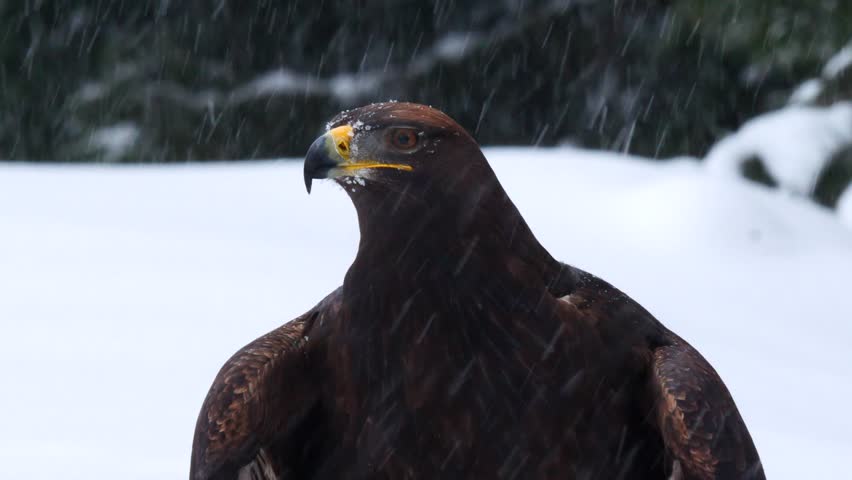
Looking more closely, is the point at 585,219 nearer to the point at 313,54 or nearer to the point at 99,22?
the point at 313,54

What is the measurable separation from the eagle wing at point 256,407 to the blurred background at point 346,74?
9.10 m

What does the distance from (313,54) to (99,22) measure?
7.01ft

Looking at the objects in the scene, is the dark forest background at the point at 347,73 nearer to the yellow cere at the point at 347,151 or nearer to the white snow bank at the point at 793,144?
the white snow bank at the point at 793,144

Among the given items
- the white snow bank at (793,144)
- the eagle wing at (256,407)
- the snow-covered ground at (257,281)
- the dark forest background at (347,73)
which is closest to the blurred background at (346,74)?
the dark forest background at (347,73)

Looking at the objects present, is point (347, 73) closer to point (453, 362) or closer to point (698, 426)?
point (453, 362)

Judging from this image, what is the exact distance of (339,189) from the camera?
388 centimetres

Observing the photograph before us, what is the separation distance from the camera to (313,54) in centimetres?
1271

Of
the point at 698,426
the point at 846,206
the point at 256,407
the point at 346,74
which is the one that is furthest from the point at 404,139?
the point at 346,74

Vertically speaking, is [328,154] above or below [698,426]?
above

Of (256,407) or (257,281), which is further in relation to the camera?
(257,281)

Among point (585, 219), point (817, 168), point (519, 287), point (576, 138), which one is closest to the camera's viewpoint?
point (519, 287)

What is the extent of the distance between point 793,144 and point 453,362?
7169 mm

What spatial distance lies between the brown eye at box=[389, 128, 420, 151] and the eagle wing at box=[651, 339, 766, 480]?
2.67 feet

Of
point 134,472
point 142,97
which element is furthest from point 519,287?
point 142,97
